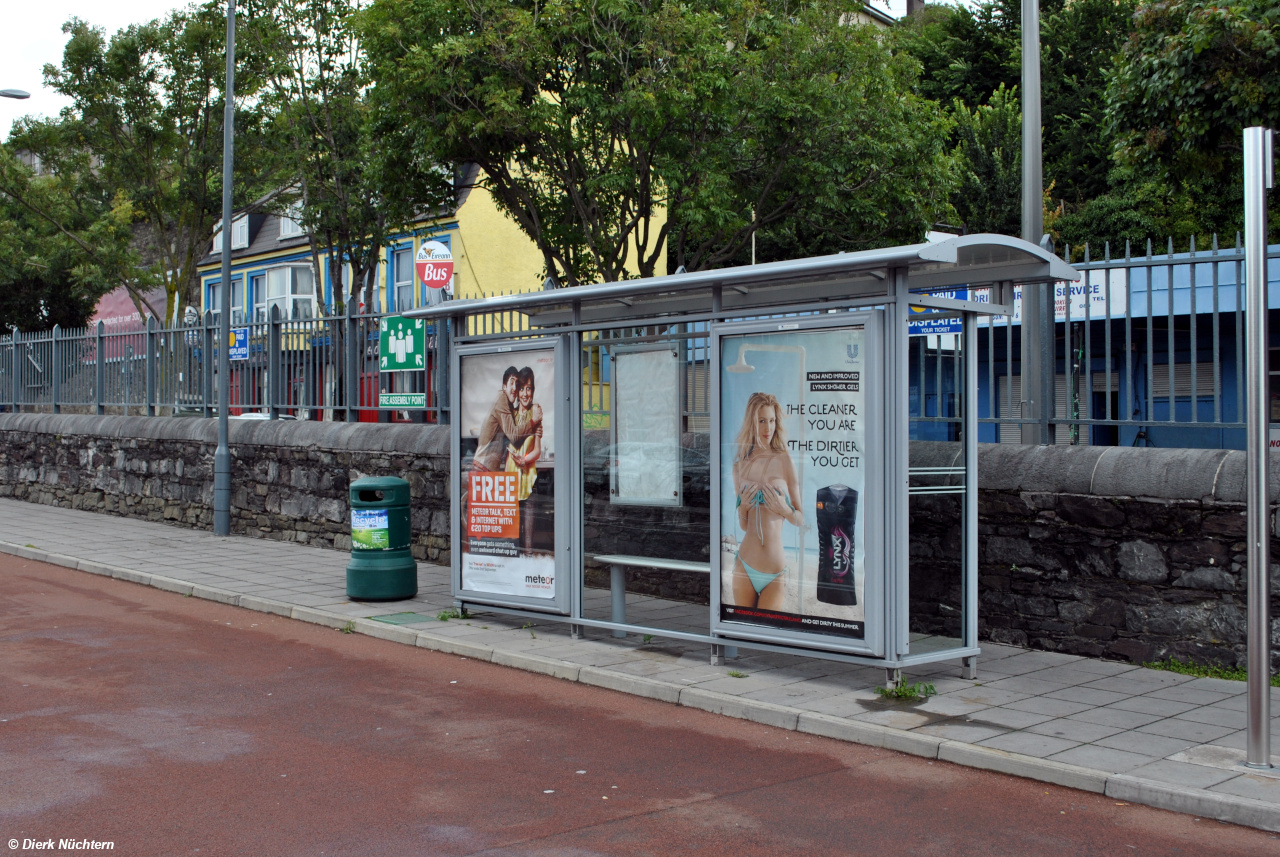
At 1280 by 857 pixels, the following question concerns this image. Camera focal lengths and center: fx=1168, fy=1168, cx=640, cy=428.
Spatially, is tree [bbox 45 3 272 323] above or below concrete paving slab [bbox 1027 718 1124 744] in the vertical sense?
above

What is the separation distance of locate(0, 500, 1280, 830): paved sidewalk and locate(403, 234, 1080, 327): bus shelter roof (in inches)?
97.6

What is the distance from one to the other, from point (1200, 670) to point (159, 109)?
79.2ft

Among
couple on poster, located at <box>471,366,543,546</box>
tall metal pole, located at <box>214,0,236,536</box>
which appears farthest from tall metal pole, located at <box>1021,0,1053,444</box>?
tall metal pole, located at <box>214,0,236,536</box>

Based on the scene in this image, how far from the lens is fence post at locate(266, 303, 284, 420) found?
1595 cm

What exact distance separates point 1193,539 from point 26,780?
270 inches

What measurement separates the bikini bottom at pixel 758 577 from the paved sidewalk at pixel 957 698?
59cm

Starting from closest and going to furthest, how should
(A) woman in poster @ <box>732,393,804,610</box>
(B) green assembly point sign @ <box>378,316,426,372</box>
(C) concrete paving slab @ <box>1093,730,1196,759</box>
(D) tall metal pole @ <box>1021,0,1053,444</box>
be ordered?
1. (C) concrete paving slab @ <box>1093,730,1196,759</box>
2. (A) woman in poster @ <box>732,393,804,610</box>
3. (D) tall metal pole @ <box>1021,0,1053,444</box>
4. (B) green assembly point sign @ <box>378,316,426,372</box>

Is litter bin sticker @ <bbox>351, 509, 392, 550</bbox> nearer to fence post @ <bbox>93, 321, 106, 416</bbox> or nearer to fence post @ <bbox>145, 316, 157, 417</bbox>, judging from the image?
fence post @ <bbox>145, 316, 157, 417</bbox>

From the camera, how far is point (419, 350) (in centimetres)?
1382

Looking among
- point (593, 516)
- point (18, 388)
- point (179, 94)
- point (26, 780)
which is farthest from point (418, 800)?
point (179, 94)

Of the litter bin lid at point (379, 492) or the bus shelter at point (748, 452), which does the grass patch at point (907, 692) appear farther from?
the litter bin lid at point (379, 492)

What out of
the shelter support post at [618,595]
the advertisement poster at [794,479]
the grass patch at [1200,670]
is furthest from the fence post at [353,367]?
the grass patch at [1200,670]

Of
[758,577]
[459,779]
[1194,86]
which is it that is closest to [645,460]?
[758,577]

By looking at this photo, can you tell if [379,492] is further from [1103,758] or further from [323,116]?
[323,116]
